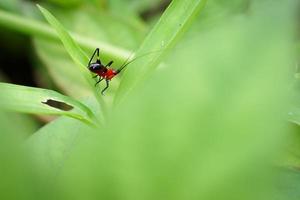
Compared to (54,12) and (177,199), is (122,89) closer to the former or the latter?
(177,199)

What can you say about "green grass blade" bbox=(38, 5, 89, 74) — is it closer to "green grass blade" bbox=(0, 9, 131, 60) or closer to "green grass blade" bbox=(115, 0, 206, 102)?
"green grass blade" bbox=(115, 0, 206, 102)

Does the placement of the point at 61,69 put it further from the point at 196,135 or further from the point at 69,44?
the point at 196,135

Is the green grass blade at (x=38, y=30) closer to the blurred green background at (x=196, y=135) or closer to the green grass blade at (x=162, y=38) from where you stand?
the green grass blade at (x=162, y=38)

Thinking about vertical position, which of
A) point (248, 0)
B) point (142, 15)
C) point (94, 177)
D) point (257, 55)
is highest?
point (248, 0)

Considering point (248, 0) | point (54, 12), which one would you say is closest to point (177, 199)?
point (248, 0)

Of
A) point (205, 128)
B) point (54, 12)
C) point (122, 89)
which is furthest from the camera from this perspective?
point (54, 12)

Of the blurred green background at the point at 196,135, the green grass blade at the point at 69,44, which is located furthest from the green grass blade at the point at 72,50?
the blurred green background at the point at 196,135

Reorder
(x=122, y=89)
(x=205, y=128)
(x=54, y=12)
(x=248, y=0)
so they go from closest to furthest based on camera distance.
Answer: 1. (x=205, y=128)
2. (x=122, y=89)
3. (x=248, y=0)
4. (x=54, y=12)

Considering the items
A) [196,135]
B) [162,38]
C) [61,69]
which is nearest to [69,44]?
[162,38]

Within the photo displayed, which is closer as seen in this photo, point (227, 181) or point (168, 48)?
point (227, 181)
